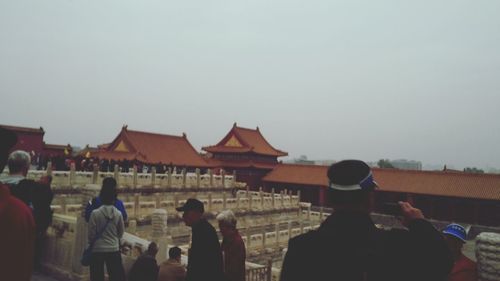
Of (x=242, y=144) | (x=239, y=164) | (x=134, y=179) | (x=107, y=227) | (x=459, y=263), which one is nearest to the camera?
(x=459, y=263)

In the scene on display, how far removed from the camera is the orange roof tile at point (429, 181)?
87.7 ft

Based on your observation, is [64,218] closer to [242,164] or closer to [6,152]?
[6,152]

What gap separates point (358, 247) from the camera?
1889 millimetres

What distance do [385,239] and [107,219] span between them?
15.1 feet

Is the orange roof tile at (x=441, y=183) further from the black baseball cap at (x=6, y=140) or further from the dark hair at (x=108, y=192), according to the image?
the black baseball cap at (x=6, y=140)

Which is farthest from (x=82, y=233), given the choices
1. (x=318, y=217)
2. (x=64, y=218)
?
(x=318, y=217)

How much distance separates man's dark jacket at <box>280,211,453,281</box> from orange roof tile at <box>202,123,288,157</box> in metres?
35.6

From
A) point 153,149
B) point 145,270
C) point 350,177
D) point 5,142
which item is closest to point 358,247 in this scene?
point 350,177

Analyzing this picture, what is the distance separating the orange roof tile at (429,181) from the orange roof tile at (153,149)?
8.83m

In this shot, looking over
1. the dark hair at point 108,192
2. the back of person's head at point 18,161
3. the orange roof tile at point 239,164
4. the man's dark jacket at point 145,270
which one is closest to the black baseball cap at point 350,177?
the back of person's head at point 18,161

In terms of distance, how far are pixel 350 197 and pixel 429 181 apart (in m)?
30.2

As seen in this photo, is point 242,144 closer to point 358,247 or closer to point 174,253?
point 174,253

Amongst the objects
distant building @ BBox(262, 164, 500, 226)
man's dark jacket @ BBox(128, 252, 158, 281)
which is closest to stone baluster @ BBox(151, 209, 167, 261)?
man's dark jacket @ BBox(128, 252, 158, 281)

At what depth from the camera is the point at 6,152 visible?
2.44m
